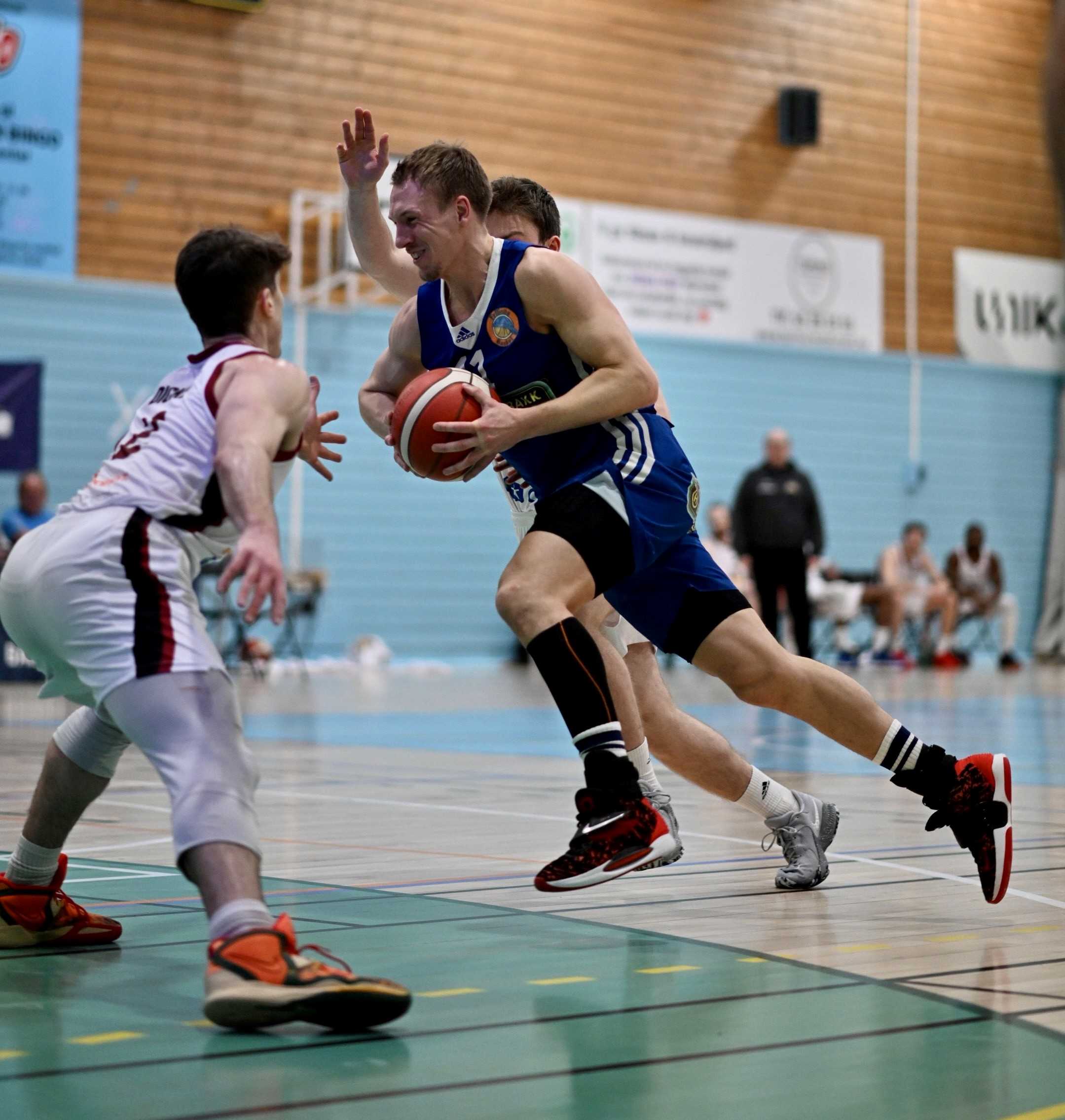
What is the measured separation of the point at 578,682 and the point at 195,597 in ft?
3.04

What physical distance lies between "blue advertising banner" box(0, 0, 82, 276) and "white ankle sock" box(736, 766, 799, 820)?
1253 cm

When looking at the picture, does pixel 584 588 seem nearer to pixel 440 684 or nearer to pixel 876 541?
pixel 440 684

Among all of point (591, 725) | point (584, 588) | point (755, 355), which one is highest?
point (755, 355)

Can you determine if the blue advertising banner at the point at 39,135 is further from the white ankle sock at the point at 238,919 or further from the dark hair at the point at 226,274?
the white ankle sock at the point at 238,919

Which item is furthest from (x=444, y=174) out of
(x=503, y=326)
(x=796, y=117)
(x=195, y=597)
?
(x=796, y=117)

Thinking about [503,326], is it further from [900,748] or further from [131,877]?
[131,877]

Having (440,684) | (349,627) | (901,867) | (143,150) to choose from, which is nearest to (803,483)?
(440,684)

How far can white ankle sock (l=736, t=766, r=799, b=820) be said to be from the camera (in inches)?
180

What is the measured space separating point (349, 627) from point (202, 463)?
14.5 m

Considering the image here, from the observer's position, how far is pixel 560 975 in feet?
10.9

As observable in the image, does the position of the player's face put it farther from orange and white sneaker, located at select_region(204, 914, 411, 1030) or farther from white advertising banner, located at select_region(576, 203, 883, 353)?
white advertising banner, located at select_region(576, 203, 883, 353)

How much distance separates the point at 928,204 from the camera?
21547mm

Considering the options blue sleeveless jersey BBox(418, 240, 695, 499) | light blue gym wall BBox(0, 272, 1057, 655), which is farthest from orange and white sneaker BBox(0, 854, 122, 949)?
light blue gym wall BBox(0, 272, 1057, 655)

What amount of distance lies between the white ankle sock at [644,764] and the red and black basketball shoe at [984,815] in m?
0.84
